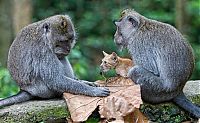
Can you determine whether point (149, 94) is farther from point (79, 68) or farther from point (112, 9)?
point (112, 9)

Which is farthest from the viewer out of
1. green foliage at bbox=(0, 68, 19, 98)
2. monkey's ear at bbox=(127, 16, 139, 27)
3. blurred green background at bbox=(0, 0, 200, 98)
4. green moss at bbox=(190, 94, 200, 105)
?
blurred green background at bbox=(0, 0, 200, 98)

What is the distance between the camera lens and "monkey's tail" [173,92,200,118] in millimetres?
6727

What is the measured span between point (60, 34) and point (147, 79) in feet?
3.77

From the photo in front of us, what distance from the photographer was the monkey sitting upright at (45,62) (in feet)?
22.1

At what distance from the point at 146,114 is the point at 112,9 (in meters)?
10.2

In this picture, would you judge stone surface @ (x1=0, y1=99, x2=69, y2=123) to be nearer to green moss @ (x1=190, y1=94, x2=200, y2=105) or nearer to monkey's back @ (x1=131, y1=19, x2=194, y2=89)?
monkey's back @ (x1=131, y1=19, x2=194, y2=89)

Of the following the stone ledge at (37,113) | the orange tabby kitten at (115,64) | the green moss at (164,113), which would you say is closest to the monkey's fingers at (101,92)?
the orange tabby kitten at (115,64)

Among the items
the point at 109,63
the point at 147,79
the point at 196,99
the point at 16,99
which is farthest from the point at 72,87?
the point at 196,99

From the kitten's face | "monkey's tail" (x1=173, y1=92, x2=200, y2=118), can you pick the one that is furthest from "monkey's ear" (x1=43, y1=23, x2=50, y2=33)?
"monkey's tail" (x1=173, y1=92, x2=200, y2=118)

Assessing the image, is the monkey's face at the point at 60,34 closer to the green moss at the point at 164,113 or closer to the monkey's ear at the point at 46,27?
the monkey's ear at the point at 46,27

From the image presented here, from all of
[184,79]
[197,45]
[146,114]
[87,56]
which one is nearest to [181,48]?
[184,79]

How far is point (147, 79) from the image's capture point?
661cm

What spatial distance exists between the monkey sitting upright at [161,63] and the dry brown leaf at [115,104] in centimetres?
18

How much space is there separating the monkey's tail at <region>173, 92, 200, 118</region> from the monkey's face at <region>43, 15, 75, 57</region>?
4.72ft
